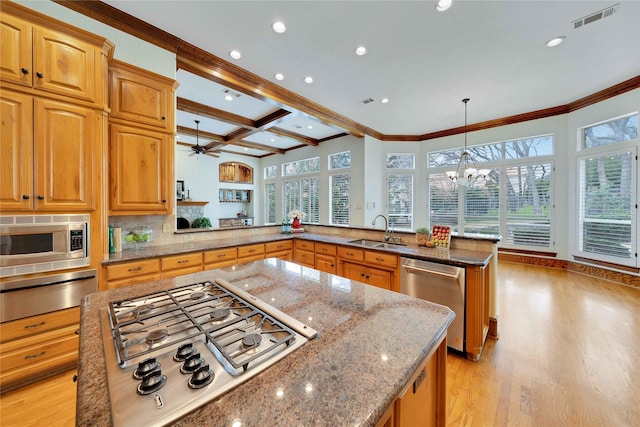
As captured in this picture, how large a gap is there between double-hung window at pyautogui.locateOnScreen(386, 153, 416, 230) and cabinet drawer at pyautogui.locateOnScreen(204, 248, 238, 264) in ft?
15.3

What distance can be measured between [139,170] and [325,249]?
2.34m

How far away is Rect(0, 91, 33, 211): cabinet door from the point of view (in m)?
1.68

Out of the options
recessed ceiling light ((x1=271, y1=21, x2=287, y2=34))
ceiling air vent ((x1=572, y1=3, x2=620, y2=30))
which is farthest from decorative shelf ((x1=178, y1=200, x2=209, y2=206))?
ceiling air vent ((x1=572, y1=3, x2=620, y2=30))

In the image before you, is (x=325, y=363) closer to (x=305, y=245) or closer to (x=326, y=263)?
(x=326, y=263)

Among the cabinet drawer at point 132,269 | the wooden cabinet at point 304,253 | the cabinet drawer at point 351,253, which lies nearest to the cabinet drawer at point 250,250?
the wooden cabinet at point 304,253

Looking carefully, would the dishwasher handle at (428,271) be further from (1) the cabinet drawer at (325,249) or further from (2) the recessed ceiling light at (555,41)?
(2) the recessed ceiling light at (555,41)

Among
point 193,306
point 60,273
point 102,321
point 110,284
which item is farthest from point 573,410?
point 60,273

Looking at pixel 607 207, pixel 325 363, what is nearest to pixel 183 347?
pixel 325 363

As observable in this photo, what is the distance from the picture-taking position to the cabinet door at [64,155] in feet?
5.94

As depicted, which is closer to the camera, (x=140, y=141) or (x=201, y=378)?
(x=201, y=378)

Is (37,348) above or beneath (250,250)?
beneath

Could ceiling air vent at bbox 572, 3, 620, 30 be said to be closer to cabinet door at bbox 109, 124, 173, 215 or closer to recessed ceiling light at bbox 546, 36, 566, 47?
recessed ceiling light at bbox 546, 36, 566, 47

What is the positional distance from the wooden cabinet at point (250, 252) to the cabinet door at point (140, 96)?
1623mm

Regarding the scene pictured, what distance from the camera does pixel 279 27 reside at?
254 centimetres
